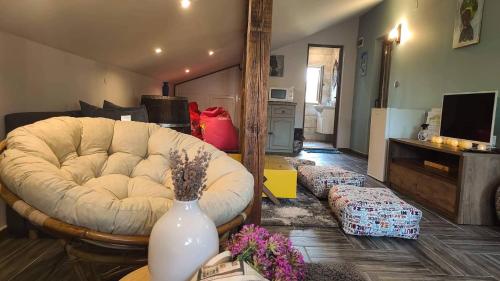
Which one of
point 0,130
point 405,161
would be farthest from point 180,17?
point 405,161

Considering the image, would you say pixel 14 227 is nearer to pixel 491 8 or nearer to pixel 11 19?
pixel 11 19

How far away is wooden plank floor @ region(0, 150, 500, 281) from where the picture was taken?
5.48 feet

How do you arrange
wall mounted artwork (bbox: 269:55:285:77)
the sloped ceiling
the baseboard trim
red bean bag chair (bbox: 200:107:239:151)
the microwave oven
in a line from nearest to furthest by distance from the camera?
the sloped ceiling < red bean bag chair (bbox: 200:107:239:151) < the baseboard trim < the microwave oven < wall mounted artwork (bbox: 269:55:285:77)

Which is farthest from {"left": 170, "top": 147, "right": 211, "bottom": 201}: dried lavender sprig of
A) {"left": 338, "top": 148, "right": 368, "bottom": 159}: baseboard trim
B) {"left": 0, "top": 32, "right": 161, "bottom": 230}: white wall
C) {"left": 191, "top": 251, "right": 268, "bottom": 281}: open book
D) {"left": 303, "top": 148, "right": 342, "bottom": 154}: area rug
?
{"left": 303, "top": 148, "right": 342, "bottom": 154}: area rug

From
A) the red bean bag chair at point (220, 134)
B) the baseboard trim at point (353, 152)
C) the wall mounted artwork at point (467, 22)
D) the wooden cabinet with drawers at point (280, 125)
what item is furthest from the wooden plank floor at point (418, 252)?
the wooden cabinet with drawers at point (280, 125)

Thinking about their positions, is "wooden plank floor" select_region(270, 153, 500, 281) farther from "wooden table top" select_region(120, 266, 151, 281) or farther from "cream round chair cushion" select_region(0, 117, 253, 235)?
"wooden table top" select_region(120, 266, 151, 281)

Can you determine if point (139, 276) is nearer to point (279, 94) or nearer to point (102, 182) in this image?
point (102, 182)

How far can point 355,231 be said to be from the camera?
2.28 metres

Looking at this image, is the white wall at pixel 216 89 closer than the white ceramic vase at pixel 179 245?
No

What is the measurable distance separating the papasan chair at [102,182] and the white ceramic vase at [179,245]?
17 cm

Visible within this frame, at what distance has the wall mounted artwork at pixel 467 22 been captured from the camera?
10.7ft

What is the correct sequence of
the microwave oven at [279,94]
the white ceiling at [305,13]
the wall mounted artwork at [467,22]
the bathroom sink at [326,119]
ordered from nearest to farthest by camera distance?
1. the wall mounted artwork at [467,22]
2. the white ceiling at [305,13]
3. the microwave oven at [279,94]
4. the bathroom sink at [326,119]

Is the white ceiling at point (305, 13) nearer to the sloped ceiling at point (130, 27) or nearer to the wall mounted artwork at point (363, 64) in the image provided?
the sloped ceiling at point (130, 27)

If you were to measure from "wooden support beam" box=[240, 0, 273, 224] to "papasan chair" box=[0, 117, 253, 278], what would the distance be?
406 millimetres
